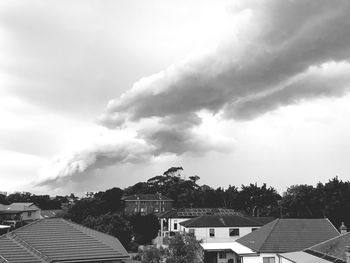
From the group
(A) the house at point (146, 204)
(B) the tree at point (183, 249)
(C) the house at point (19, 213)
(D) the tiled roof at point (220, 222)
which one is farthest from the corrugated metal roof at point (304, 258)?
(A) the house at point (146, 204)

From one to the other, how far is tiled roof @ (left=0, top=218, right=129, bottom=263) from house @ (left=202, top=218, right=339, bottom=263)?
1581cm

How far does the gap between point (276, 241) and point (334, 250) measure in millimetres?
10020

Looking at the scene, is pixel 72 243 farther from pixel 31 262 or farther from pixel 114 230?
pixel 114 230

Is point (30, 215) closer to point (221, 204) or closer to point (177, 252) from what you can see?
point (221, 204)

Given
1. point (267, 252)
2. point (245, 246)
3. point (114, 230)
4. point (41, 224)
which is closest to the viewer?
point (41, 224)

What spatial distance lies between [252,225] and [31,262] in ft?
125

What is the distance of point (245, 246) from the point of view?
3959 cm

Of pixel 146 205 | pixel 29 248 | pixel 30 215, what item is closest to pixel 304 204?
pixel 146 205

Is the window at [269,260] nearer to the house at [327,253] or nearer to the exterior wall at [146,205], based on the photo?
the house at [327,253]

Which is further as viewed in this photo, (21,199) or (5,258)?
(21,199)

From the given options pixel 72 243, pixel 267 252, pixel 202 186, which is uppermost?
pixel 202 186

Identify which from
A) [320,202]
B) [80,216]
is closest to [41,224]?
[80,216]

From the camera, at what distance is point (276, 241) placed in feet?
119

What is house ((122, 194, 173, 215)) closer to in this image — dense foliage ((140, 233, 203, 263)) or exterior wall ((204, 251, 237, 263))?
exterior wall ((204, 251, 237, 263))
